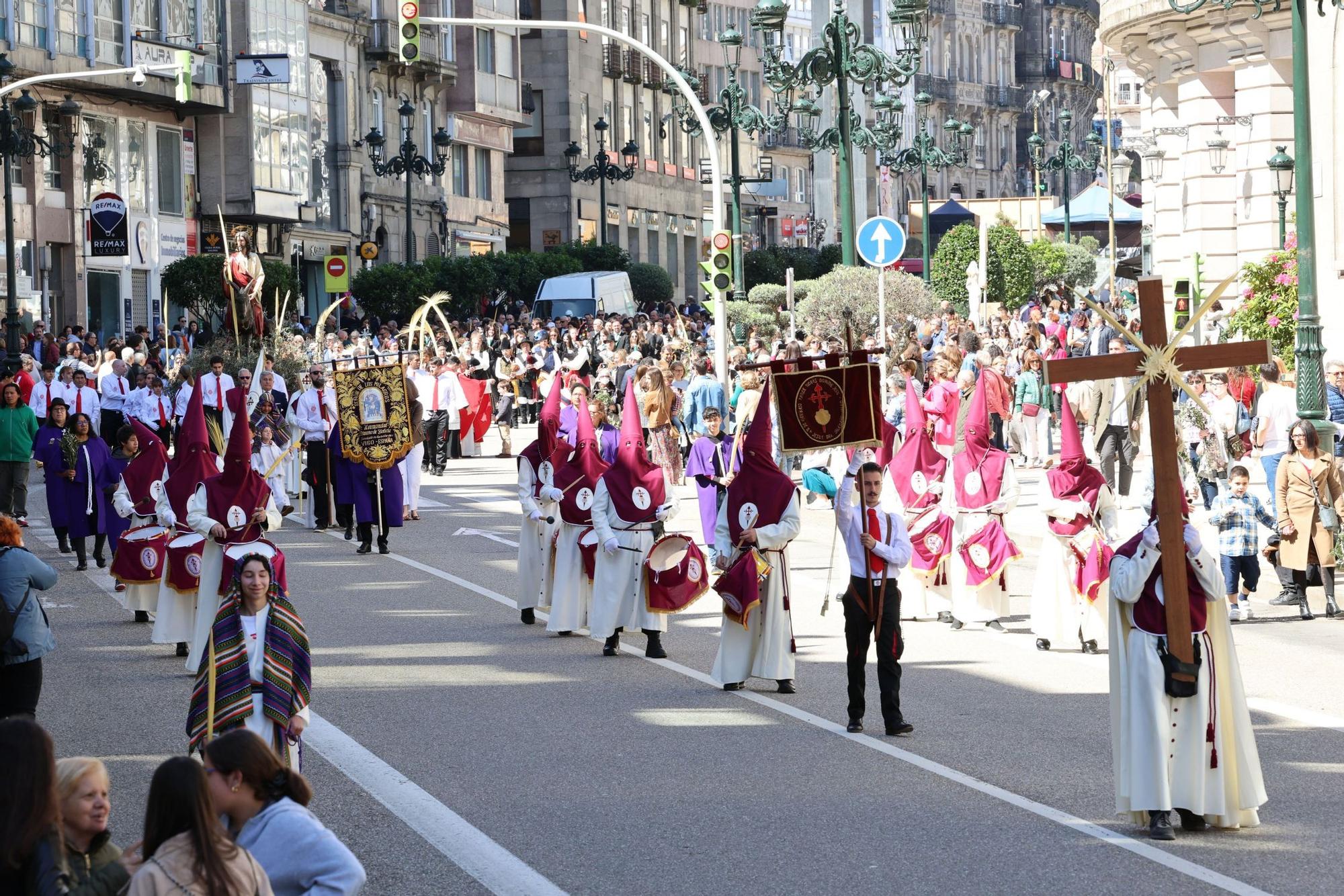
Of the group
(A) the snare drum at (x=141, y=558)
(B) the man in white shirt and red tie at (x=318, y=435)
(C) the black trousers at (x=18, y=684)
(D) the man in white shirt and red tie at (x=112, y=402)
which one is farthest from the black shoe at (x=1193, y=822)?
(D) the man in white shirt and red tie at (x=112, y=402)

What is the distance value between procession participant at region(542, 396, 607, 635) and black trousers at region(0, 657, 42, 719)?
5409 mm

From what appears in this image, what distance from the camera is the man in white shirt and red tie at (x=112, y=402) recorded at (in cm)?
2956

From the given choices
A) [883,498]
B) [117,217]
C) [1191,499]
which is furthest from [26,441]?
[117,217]

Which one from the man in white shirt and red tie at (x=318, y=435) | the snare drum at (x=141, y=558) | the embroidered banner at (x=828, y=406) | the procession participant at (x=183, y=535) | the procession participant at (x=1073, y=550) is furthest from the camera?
the man in white shirt and red tie at (x=318, y=435)

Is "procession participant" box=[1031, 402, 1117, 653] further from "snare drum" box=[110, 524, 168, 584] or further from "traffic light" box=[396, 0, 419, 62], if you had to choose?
"traffic light" box=[396, 0, 419, 62]

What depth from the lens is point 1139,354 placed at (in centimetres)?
923

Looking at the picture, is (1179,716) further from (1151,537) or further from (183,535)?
(183,535)

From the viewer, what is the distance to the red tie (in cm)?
1129

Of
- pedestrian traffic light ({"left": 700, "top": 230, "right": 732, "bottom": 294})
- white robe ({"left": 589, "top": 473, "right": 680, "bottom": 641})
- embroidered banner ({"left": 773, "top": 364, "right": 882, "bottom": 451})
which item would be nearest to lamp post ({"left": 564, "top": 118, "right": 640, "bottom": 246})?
pedestrian traffic light ({"left": 700, "top": 230, "right": 732, "bottom": 294})

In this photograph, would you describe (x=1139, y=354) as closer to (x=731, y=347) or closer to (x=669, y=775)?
(x=669, y=775)

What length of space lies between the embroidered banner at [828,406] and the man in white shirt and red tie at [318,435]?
1059cm

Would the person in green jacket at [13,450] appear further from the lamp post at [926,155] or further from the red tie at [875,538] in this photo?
the lamp post at [926,155]

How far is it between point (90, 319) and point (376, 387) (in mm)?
29525

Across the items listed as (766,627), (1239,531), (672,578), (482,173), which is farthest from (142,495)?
(482,173)
